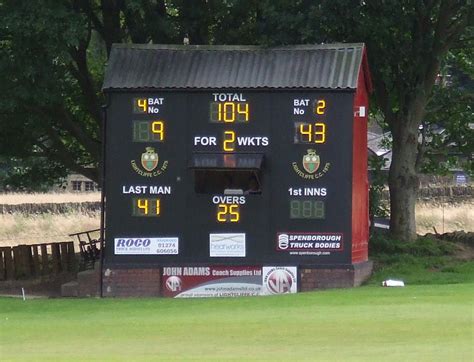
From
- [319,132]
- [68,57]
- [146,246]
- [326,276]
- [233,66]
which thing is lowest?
[326,276]

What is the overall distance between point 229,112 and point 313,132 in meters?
1.96

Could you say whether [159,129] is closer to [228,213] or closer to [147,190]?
[147,190]

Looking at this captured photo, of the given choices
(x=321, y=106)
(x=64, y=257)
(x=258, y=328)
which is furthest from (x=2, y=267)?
(x=258, y=328)

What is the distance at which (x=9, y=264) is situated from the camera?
34.6 meters

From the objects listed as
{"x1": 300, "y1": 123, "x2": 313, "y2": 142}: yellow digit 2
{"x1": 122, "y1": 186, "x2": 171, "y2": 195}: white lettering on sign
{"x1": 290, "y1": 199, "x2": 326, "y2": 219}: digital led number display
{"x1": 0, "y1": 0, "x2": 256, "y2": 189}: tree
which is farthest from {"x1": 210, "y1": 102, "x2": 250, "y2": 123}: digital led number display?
{"x1": 0, "y1": 0, "x2": 256, "y2": 189}: tree

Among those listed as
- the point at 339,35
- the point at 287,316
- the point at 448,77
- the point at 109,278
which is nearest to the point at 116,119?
the point at 109,278

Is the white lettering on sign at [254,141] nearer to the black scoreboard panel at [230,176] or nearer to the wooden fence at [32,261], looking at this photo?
the black scoreboard panel at [230,176]

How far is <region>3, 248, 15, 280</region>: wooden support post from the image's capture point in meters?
34.4

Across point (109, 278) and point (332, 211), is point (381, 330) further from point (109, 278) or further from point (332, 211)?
point (109, 278)

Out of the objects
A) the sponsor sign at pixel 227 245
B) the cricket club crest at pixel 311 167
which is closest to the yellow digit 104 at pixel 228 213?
the sponsor sign at pixel 227 245

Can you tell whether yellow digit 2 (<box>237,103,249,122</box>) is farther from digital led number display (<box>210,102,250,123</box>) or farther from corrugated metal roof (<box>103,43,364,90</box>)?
corrugated metal roof (<box>103,43,364,90</box>)

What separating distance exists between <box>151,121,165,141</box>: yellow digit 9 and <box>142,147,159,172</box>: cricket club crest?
1.17 ft

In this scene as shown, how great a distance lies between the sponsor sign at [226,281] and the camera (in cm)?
2678

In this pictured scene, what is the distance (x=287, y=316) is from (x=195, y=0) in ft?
49.0
